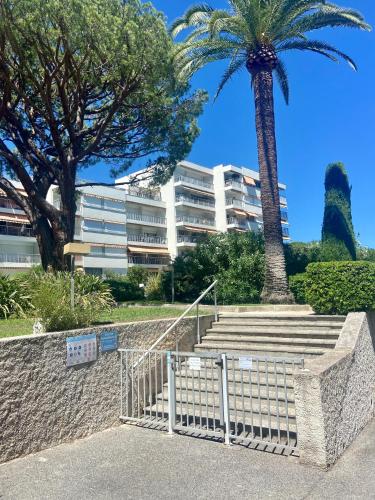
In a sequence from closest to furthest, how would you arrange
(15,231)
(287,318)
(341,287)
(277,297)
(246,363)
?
1. (246,363)
2. (341,287)
3. (287,318)
4. (277,297)
5. (15,231)

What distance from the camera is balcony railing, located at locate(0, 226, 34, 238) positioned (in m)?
37.9

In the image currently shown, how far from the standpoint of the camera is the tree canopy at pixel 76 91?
1000 cm

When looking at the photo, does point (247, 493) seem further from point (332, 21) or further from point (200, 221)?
point (200, 221)

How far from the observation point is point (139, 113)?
1399cm

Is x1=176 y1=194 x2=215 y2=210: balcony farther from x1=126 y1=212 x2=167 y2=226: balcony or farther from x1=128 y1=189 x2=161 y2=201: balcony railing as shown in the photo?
x1=126 y1=212 x2=167 y2=226: balcony

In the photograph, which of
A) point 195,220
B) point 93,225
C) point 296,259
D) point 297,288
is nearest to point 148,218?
point 195,220

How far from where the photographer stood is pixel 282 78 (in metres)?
17.7

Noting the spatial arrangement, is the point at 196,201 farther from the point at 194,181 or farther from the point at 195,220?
the point at 194,181

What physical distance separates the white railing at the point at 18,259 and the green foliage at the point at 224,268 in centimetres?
2581

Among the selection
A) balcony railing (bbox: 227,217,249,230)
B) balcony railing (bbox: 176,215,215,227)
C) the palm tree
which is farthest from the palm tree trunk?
balcony railing (bbox: 227,217,249,230)

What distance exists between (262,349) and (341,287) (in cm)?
237

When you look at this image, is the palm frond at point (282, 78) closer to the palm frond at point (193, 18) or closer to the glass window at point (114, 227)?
the palm frond at point (193, 18)

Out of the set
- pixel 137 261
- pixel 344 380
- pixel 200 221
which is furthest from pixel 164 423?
pixel 200 221

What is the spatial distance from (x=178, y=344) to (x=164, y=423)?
2375 millimetres
